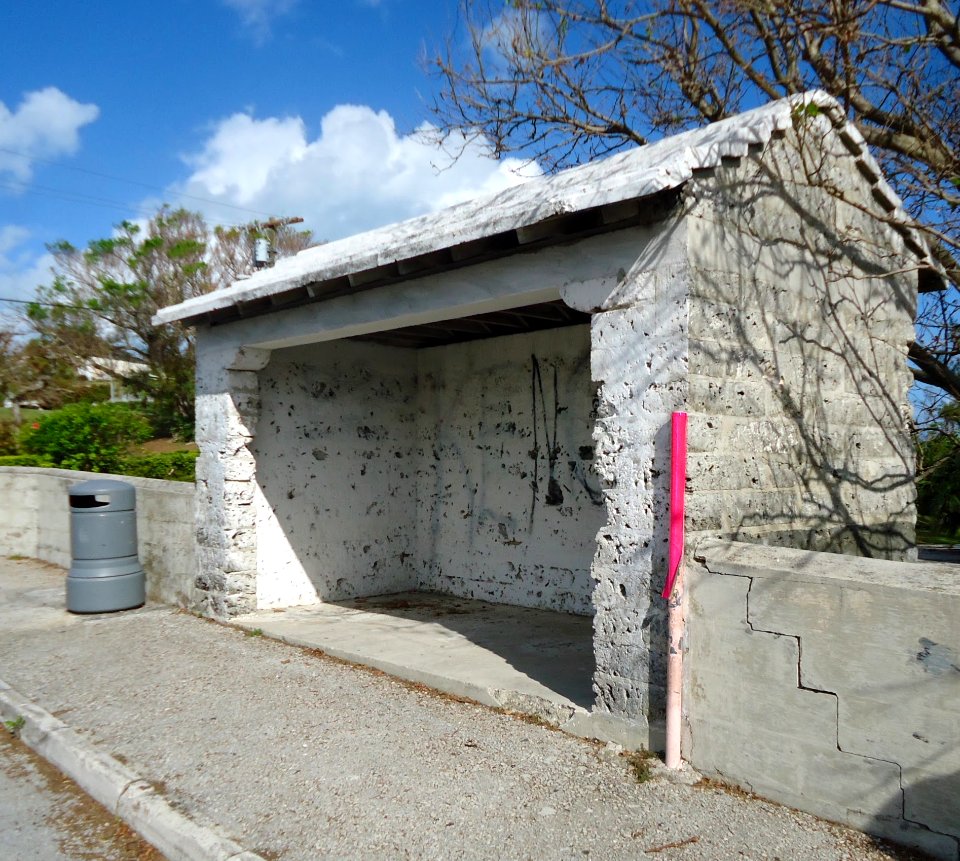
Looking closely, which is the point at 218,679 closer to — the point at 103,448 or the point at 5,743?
the point at 5,743

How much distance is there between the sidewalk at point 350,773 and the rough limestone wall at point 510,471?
2492 mm

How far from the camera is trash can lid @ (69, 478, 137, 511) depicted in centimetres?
816

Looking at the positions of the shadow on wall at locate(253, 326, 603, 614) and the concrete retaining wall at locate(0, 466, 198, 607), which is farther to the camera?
the concrete retaining wall at locate(0, 466, 198, 607)

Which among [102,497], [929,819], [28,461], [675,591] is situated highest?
[28,461]

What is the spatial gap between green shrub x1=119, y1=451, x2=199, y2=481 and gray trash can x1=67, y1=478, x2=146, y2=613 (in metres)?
3.99

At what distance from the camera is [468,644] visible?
6543mm

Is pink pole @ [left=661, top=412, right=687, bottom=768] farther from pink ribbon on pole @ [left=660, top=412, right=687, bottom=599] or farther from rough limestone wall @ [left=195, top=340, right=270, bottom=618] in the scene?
rough limestone wall @ [left=195, top=340, right=270, bottom=618]

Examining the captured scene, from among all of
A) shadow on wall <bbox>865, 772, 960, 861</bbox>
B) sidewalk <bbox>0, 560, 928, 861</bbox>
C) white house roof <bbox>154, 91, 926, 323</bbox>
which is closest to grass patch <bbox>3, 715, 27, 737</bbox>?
sidewalk <bbox>0, 560, 928, 861</bbox>

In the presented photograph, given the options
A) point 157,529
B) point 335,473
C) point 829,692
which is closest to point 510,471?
point 335,473

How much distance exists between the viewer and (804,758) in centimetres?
371

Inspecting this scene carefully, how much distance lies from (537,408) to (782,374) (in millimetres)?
3418

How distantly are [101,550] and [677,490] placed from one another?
6.22 meters

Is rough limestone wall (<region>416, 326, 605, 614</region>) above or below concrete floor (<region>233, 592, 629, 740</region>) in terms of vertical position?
above

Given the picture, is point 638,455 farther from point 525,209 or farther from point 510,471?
point 510,471
